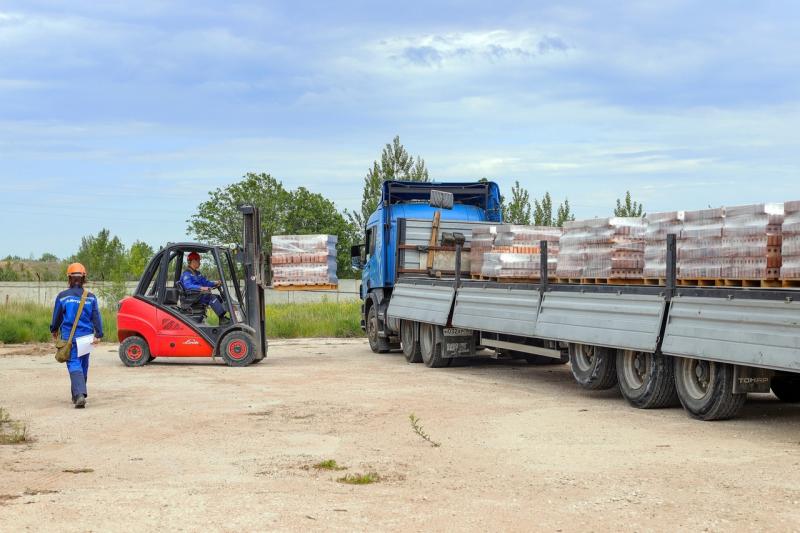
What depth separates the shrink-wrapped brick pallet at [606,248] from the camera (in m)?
12.1

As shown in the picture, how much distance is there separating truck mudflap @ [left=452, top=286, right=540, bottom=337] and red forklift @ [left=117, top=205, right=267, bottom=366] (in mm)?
4025

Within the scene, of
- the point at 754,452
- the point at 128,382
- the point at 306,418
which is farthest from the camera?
the point at 128,382

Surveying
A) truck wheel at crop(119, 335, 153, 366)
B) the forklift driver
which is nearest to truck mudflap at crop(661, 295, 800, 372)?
the forklift driver

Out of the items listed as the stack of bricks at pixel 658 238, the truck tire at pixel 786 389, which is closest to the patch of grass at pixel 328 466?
the stack of bricks at pixel 658 238

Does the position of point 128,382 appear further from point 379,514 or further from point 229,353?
point 379,514

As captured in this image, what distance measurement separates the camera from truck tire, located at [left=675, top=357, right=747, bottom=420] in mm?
10352

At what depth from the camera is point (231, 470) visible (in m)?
8.21

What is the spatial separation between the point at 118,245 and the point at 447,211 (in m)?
44.1

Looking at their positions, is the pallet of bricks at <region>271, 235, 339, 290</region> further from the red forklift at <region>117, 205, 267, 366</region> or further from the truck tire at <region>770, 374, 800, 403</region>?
the truck tire at <region>770, 374, 800, 403</region>

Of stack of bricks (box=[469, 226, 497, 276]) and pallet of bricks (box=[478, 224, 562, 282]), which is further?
stack of bricks (box=[469, 226, 497, 276])

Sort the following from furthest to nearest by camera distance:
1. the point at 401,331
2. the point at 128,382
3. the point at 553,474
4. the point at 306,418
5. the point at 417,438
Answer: the point at 401,331
the point at 128,382
the point at 306,418
the point at 417,438
the point at 553,474

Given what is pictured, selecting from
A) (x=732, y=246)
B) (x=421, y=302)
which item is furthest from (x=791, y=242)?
(x=421, y=302)

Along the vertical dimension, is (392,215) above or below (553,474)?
above

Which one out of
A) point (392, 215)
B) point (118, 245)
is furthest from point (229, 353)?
point (118, 245)
